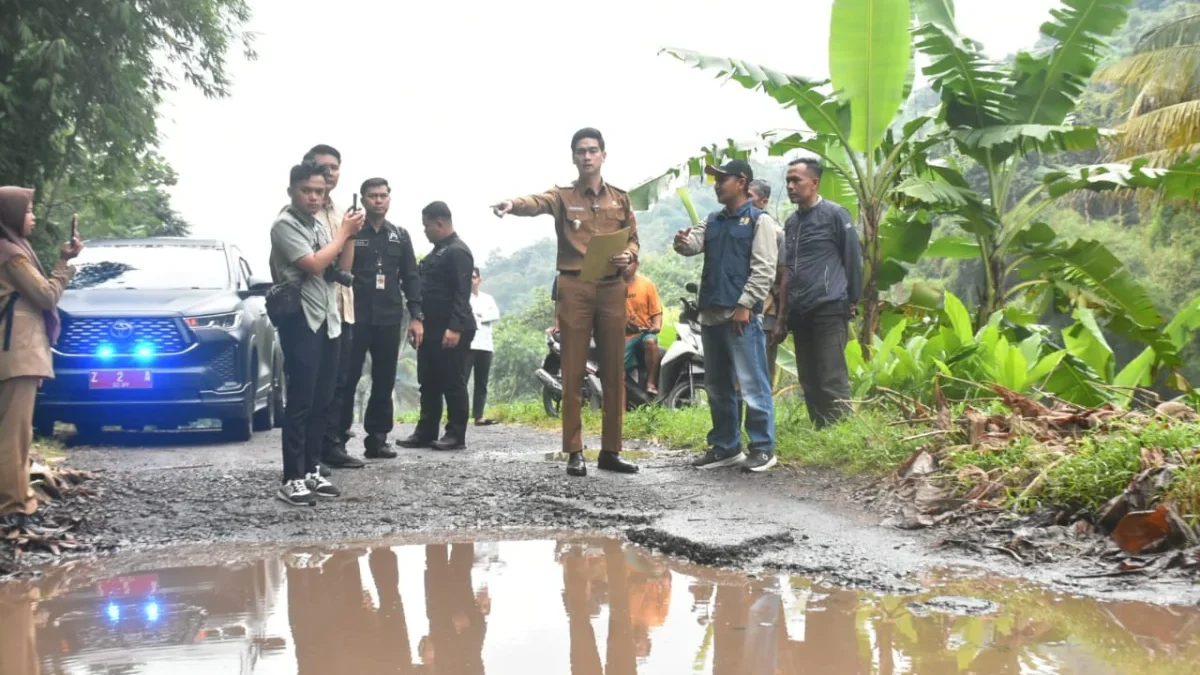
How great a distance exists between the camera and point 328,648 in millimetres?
3398

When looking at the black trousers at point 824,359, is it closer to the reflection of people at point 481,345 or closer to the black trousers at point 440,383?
the black trousers at point 440,383

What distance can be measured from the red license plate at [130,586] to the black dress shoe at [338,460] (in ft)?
10.4

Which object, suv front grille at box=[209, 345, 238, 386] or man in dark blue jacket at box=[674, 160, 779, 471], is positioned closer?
man in dark blue jacket at box=[674, 160, 779, 471]

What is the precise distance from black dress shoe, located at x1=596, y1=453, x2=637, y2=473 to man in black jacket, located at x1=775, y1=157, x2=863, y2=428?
56.8 inches

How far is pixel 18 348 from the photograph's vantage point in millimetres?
5082

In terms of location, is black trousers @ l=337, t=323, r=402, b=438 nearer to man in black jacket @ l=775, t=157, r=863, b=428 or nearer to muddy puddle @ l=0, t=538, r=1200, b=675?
man in black jacket @ l=775, t=157, r=863, b=428

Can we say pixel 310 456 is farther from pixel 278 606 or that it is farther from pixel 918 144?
pixel 918 144

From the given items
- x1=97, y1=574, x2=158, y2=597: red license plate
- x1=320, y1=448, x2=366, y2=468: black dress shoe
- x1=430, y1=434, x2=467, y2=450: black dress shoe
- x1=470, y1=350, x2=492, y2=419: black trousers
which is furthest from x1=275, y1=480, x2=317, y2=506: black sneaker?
x1=470, y1=350, x2=492, y2=419: black trousers

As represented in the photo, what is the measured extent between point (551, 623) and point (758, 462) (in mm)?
3580

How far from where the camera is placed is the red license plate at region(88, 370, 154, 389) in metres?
9.16

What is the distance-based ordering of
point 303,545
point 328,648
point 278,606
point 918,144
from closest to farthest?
1. point 328,648
2. point 278,606
3. point 303,545
4. point 918,144

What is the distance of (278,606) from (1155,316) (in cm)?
820

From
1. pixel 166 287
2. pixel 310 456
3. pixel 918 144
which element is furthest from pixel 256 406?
pixel 918 144

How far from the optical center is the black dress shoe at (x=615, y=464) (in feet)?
23.5
